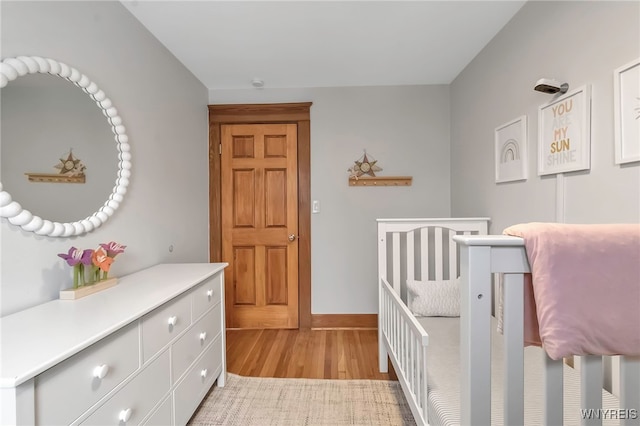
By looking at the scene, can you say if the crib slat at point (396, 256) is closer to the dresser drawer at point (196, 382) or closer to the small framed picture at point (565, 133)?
the small framed picture at point (565, 133)

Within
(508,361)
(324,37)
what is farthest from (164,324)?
(324,37)

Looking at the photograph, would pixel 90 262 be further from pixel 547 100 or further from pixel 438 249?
pixel 547 100

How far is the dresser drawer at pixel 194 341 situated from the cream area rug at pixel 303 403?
1.28ft

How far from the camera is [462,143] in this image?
8.03 ft

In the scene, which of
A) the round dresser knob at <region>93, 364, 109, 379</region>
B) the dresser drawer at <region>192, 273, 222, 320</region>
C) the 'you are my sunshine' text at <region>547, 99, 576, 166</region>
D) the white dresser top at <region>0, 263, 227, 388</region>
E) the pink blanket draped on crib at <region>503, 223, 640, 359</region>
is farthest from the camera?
the dresser drawer at <region>192, 273, 222, 320</region>

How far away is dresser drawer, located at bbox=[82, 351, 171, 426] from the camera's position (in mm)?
934

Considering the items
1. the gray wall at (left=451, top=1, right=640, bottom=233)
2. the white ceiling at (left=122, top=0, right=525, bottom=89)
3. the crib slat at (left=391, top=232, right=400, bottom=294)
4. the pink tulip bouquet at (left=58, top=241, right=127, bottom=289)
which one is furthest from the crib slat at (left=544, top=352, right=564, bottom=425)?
the white ceiling at (left=122, top=0, right=525, bottom=89)

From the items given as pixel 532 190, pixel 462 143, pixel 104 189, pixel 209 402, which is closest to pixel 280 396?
pixel 209 402

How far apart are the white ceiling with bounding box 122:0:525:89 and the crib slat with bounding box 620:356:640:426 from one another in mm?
1793

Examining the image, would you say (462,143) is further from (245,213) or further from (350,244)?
(245,213)

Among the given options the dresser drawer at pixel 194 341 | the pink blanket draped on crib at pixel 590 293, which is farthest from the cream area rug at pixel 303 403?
the pink blanket draped on crib at pixel 590 293

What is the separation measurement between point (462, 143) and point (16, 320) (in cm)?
284

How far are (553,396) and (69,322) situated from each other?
1379 mm

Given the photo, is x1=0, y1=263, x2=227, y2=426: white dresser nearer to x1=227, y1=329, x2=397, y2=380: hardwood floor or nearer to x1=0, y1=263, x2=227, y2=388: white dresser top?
x1=0, y1=263, x2=227, y2=388: white dresser top
